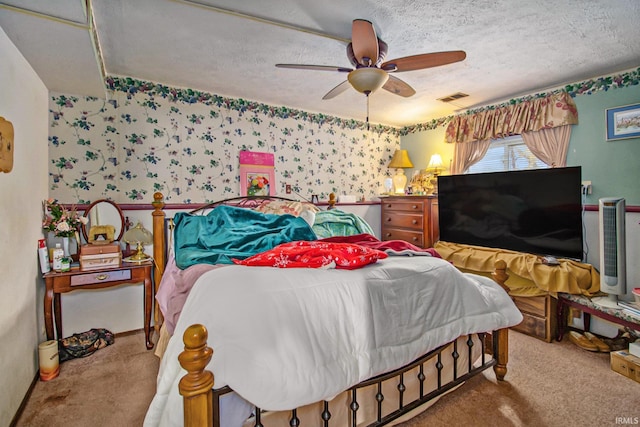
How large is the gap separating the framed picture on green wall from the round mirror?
15.7 ft

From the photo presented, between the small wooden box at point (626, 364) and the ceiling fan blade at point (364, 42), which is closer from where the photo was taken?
the ceiling fan blade at point (364, 42)

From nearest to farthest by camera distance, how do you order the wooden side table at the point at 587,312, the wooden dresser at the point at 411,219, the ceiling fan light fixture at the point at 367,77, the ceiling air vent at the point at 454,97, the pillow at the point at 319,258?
the pillow at the point at 319,258, the ceiling fan light fixture at the point at 367,77, the wooden side table at the point at 587,312, the ceiling air vent at the point at 454,97, the wooden dresser at the point at 411,219

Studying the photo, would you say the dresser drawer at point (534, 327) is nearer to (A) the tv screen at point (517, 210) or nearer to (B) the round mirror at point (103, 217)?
(A) the tv screen at point (517, 210)

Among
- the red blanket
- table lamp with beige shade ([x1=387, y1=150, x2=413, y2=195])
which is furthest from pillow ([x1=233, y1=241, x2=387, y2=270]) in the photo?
table lamp with beige shade ([x1=387, y1=150, x2=413, y2=195])

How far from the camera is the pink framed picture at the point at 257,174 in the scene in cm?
374

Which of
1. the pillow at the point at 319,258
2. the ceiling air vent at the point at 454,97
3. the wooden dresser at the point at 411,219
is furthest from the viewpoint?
the wooden dresser at the point at 411,219

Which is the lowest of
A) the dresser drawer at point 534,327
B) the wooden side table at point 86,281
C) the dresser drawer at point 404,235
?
the dresser drawer at point 534,327

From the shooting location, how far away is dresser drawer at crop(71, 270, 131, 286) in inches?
99.3

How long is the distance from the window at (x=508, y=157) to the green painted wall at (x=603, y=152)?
403 millimetres

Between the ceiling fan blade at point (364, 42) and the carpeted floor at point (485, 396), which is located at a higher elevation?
the ceiling fan blade at point (364, 42)

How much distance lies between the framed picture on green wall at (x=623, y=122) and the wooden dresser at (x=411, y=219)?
71.4 inches

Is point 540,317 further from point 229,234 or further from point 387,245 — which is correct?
point 229,234

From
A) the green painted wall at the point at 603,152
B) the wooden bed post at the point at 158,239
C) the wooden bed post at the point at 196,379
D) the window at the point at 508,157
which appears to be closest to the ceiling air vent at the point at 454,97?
the window at the point at 508,157

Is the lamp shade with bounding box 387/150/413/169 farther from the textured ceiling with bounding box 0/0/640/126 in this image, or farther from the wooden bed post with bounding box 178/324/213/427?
the wooden bed post with bounding box 178/324/213/427
